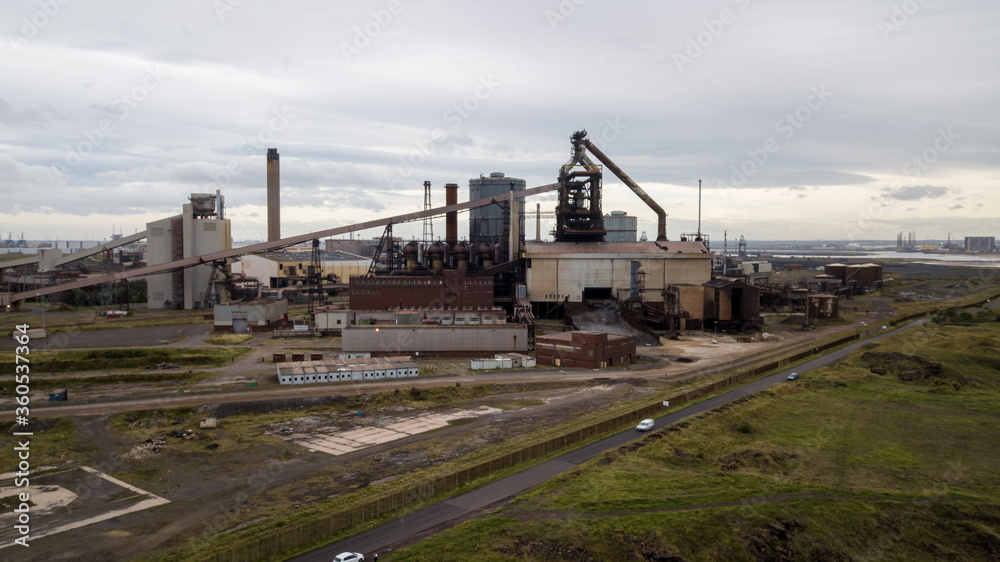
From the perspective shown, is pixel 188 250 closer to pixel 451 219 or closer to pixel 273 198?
pixel 273 198

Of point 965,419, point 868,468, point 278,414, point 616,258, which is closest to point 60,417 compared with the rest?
point 278,414

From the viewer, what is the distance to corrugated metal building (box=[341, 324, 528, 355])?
2203 inches

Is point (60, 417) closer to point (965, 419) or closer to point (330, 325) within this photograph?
point (330, 325)

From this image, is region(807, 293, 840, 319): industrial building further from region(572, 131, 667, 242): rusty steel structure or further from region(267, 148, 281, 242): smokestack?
region(267, 148, 281, 242): smokestack

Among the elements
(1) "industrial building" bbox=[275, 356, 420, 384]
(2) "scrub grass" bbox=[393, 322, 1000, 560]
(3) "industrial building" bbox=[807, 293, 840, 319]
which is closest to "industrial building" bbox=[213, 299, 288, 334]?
(1) "industrial building" bbox=[275, 356, 420, 384]

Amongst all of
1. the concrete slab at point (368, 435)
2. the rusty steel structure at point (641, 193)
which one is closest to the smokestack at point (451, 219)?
the rusty steel structure at point (641, 193)

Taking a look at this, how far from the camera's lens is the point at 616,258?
78.9 metres

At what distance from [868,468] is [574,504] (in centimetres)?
1699

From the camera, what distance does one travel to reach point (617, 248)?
83.1 m

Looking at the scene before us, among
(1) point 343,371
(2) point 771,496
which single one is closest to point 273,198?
(1) point 343,371

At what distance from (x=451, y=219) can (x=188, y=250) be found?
134 feet

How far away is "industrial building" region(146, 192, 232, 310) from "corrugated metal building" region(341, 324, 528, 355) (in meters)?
Result: 41.3

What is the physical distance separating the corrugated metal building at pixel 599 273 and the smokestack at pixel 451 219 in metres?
11.1

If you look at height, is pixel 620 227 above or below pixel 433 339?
above
